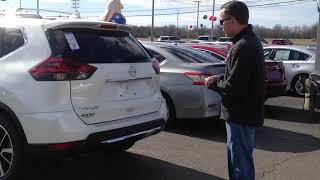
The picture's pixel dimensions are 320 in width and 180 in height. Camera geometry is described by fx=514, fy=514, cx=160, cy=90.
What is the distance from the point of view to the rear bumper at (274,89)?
1077 cm

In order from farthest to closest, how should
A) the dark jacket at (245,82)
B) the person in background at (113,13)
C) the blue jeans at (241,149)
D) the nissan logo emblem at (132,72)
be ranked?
the person in background at (113,13), the nissan logo emblem at (132,72), the blue jeans at (241,149), the dark jacket at (245,82)

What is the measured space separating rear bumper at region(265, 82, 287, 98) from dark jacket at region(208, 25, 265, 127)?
6.56m

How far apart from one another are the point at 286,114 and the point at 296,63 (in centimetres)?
421

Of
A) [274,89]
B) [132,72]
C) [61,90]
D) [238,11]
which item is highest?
[238,11]

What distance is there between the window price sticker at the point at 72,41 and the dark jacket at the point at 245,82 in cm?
156

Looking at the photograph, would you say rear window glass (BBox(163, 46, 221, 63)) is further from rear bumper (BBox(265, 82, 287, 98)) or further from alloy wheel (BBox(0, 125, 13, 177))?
alloy wheel (BBox(0, 125, 13, 177))

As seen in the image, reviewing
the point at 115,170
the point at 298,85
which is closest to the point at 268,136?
the point at 115,170

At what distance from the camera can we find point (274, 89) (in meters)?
10.9

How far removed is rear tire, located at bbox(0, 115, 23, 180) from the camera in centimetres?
501

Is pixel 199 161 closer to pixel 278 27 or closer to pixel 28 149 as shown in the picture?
pixel 28 149

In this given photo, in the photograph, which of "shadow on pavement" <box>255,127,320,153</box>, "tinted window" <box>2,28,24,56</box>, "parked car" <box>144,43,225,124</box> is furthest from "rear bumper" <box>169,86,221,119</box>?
"tinted window" <box>2,28,24,56</box>

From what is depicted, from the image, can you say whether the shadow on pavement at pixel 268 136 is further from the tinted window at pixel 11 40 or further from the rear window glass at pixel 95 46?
the tinted window at pixel 11 40

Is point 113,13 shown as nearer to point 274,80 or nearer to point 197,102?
point 197,102

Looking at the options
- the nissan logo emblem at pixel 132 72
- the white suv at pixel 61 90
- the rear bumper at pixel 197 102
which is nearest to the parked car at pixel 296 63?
the rear bumper at pixel 197 102
